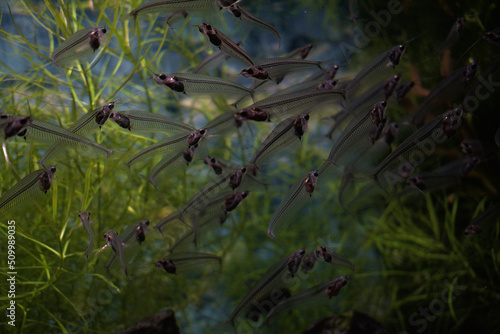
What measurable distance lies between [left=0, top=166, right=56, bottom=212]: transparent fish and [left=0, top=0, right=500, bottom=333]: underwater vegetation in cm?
1

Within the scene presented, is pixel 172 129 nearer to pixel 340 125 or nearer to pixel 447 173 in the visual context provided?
pixel 340 125

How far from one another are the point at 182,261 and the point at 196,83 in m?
1.42

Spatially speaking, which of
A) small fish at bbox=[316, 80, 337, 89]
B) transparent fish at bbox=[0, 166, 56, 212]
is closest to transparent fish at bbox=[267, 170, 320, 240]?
small fish at bbox=[316, 80, 337, 89]

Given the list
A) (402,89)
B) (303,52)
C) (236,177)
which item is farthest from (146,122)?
(402,89)

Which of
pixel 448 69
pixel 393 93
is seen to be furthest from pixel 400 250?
pixel 393 93

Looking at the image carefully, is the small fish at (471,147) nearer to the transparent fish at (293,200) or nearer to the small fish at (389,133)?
the small fish at (389,133)

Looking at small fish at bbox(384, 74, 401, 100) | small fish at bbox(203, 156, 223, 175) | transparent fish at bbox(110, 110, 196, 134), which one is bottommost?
small fish at bbox(203, 156, 223, 175)

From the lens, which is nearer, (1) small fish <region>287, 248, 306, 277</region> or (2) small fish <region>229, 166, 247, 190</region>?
(1) small fish <region>287, 248, 306, 277</region>

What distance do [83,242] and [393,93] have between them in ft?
11.0

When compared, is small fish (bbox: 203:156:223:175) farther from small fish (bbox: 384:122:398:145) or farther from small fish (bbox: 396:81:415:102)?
small fish (bbox: 396:81:415:102)

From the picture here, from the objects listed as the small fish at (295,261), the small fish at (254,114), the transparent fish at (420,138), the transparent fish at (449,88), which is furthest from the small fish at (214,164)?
the transparent fish at (449,88)

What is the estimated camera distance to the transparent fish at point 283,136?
2338 mm

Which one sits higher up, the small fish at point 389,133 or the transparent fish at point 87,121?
the transparent fish at point 87,121

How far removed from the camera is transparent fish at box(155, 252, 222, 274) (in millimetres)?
2750
